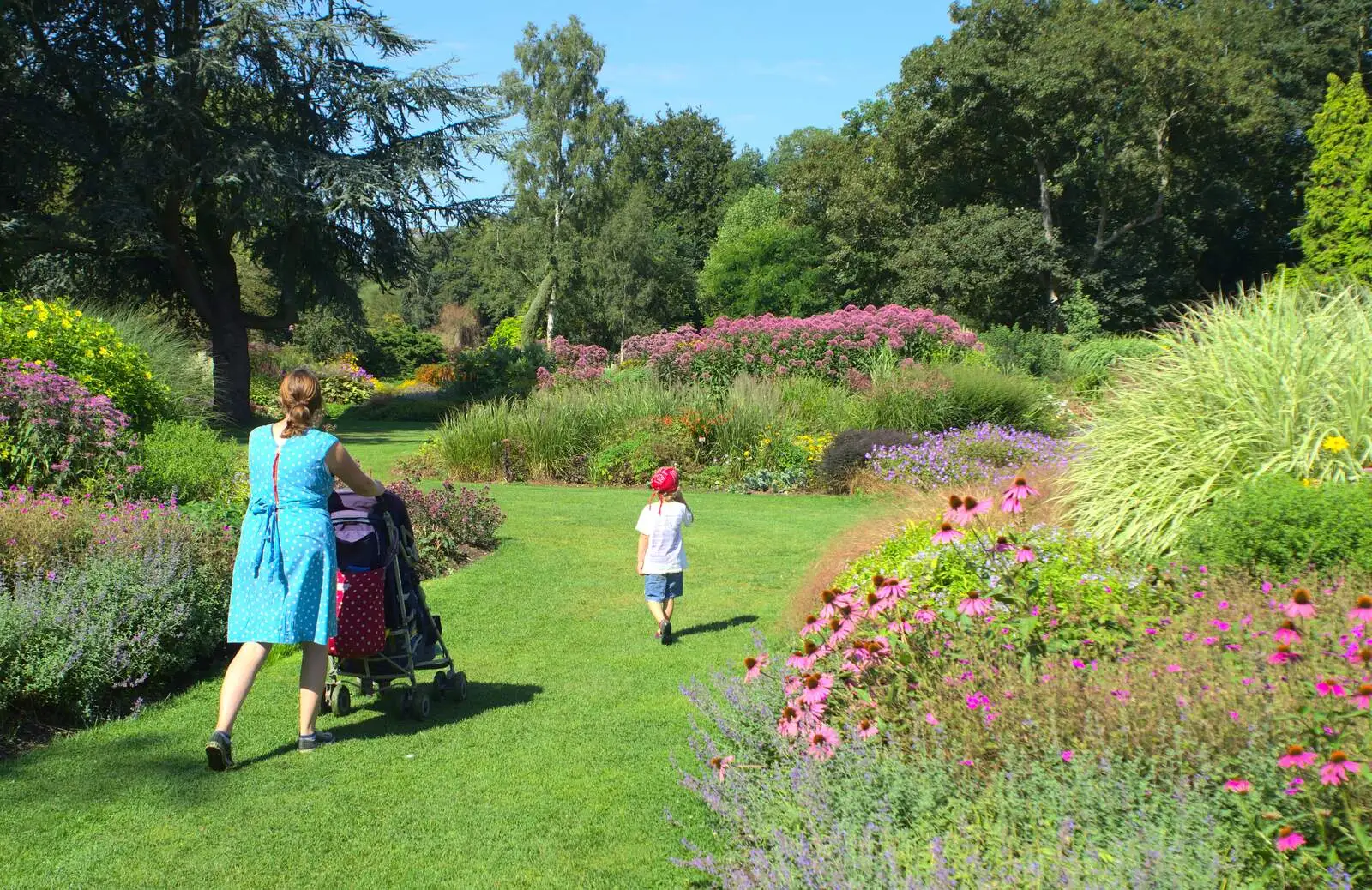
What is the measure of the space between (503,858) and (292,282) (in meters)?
23.0

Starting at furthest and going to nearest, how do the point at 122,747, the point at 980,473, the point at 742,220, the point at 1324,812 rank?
the point at 742,220 → the point at 980,473 → the point at 122,747 → the point at 1324,812

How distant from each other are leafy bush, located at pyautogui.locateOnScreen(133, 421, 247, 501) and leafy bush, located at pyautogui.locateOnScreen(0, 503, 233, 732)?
1703 millimetres

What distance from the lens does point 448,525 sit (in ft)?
30.1

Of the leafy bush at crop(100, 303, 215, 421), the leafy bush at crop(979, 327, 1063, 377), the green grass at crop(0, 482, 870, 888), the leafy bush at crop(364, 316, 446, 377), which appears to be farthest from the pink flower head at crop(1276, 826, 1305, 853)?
the leafy bush at crop(364, 316, 446, 377)

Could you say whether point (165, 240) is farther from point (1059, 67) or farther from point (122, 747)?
point (1059, 67)

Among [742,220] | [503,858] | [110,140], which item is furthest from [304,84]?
[742,220]

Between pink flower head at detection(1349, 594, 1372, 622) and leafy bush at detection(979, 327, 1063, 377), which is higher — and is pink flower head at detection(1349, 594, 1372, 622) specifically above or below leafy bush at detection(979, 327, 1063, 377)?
below

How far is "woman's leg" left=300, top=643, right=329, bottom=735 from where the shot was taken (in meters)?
4.61

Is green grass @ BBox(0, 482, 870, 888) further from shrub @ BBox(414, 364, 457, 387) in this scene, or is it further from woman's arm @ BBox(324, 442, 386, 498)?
shrub @ BBox(414, 364, 457, 387)

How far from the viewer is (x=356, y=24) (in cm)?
2414

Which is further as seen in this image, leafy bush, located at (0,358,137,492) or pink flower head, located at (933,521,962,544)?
leafy bush, located at (0,358,137,492)

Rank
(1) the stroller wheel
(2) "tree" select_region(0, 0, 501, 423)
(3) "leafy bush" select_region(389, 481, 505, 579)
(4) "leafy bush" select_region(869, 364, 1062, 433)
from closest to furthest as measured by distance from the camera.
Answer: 1. (1) the stroller wheel
2. (3) "leafy bush" select_region(389, 481, 505, 579)
3. (4) "leafy bush" select_region(869, 364, 1062, 433)
4. (2) "tree" select_region(0, 0, 501, 423)

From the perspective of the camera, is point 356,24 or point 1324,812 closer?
point 1324,812

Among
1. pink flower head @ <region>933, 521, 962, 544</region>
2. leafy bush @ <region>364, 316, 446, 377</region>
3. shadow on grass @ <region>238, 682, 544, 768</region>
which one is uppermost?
leafy bush @ <region>364, 316, 446, 377</region>
